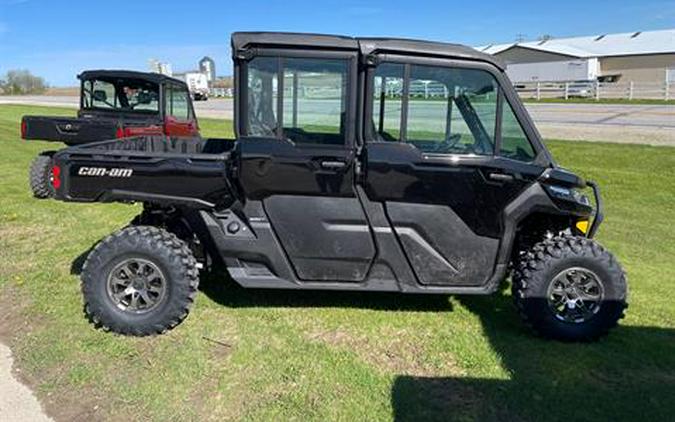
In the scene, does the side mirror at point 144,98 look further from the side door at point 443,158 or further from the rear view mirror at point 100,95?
the side door at point 443,158

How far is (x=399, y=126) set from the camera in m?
3.91

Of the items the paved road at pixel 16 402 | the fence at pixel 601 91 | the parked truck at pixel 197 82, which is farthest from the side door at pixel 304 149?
the parked truck at pixel 197 82

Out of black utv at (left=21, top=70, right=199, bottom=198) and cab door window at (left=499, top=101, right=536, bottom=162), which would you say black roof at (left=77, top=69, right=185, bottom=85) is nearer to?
black utv at (left=21, top=70, right=199, bottom=198)

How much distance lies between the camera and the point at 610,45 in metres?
61.7

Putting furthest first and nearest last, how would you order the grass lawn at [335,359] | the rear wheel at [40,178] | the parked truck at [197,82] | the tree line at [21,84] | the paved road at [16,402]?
the tree line at [21,84]
the parked truck at [197,82]
the rear wheel at [40,178]
the grass lawn at [335,359]
the paved road at [16,402]

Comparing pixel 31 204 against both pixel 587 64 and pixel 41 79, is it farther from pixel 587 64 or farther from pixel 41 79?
pixel 41 79

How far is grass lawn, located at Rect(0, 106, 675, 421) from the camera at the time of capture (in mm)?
3264

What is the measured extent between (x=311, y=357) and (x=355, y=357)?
0.29 metres

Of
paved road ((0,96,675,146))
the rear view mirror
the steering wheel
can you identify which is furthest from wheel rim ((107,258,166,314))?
paved road ((0,96,675,146))

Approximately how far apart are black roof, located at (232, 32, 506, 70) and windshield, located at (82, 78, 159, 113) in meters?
6.36

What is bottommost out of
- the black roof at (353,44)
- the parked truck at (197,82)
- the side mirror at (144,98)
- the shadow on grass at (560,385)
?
the shadow on grass at (560,385)

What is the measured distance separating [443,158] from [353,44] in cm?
97

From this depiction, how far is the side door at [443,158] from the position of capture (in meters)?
3.86

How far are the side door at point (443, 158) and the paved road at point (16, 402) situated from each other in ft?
7.81
